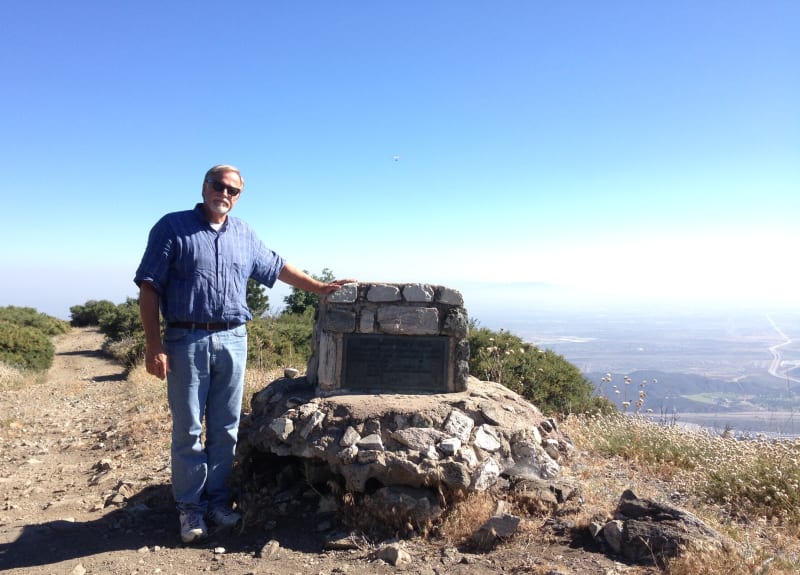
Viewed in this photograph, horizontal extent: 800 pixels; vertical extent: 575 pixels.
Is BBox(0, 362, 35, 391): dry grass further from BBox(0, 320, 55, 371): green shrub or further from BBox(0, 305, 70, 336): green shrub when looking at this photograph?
BBox(0, 305, 70, 336): green shrub

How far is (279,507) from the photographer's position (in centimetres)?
391

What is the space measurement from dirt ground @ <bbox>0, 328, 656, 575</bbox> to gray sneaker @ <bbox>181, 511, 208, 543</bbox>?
0.18 ft

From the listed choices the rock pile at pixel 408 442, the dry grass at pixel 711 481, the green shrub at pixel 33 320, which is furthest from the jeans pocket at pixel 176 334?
the green shrub at pixel 33 320

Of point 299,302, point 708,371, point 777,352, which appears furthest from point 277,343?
point 777,352

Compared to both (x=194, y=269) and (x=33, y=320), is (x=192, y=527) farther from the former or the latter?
(x=33, y=320)

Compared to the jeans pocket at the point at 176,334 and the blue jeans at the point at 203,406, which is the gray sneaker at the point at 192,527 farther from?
the jeans pocket at the point at 176,334

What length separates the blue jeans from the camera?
11.0ft

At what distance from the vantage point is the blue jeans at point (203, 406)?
11.0 ft

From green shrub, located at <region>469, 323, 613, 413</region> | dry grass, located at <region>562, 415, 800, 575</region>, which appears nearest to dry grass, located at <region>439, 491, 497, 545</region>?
dry grass, located at <region>562, 415, 800, 575</region>

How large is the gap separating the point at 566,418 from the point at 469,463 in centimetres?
427

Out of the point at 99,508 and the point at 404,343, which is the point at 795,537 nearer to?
the point at 404,343

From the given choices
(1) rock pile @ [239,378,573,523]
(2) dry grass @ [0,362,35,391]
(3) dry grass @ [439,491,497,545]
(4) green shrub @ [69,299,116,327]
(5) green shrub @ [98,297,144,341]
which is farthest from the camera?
(4) green shrub @ [69,299,116,327]

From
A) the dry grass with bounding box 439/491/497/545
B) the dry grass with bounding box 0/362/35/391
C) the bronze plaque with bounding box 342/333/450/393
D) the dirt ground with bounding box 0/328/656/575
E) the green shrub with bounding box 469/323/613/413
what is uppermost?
the bronze plaque with bounding box 342/333/450/393

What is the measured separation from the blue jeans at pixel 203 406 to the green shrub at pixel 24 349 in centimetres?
1164
